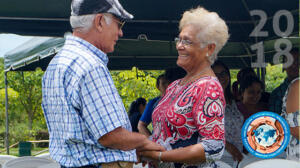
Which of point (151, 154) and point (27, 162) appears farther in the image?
point (27, 162)

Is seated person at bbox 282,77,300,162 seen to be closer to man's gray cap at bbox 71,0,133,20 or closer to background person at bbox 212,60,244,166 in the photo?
background person at bbox 212,60,244,166

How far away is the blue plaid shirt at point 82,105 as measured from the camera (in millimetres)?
1452

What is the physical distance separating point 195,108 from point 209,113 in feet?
0.24

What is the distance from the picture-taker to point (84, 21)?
1.59m

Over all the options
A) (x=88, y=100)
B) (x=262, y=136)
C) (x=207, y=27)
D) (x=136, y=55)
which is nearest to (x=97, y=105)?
(x=88, y=100)

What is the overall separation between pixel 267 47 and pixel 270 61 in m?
0.53

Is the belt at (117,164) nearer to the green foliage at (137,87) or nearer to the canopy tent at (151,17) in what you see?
the canopy tent at (151,17)

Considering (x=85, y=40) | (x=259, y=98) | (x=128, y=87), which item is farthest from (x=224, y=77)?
(x=128, y=87)

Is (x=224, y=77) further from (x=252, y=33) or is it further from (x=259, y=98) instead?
(x=252, y=33)

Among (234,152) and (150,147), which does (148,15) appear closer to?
(234,152)

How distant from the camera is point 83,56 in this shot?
151 cm

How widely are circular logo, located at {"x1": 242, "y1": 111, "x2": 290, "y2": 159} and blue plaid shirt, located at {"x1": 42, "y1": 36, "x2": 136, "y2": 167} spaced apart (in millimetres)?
1198

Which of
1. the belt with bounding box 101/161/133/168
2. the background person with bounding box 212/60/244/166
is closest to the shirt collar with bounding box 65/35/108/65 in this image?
the belt with bounding box 101/161/133/168

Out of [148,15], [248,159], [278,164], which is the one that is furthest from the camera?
[148,15]
